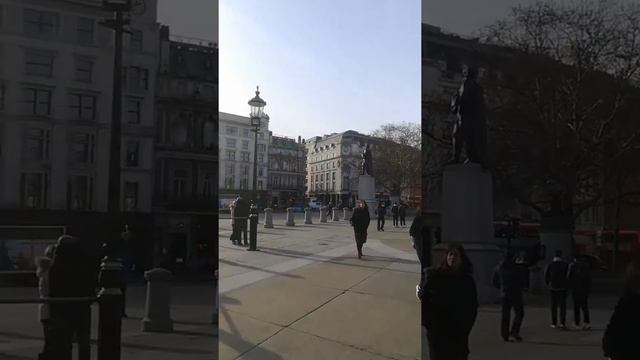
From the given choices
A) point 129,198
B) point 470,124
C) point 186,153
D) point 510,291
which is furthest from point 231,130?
point 510,291

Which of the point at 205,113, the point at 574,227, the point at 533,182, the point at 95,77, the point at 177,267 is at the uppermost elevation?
the point at 95,77

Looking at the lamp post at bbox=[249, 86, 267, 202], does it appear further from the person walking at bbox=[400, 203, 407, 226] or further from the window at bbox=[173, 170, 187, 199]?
the person walking at bbox=[400, 203, 407, 226]

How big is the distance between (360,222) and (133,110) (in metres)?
1.56

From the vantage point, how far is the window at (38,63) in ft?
10.9

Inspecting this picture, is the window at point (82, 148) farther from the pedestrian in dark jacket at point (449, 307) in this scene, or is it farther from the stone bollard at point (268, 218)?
the pedestrian in dark jacket at point (449, 307)

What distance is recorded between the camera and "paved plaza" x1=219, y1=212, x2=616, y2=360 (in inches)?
133

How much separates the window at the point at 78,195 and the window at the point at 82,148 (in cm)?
11

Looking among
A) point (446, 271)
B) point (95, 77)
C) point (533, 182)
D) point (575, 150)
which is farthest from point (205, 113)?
point (575, 150)

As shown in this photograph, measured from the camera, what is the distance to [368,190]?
337cm

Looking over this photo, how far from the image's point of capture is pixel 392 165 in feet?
11.3

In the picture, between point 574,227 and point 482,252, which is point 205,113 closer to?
point 482,252

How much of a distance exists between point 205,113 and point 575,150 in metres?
2.34

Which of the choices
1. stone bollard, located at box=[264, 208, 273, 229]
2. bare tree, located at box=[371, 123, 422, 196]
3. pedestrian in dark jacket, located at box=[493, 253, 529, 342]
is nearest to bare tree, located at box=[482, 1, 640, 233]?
pedestrian in dark jacket, located at box=[493, 253, 529, 342]

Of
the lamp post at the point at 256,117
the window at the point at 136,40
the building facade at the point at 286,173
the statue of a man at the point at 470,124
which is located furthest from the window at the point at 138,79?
the statue of a man at the point at 470,124
